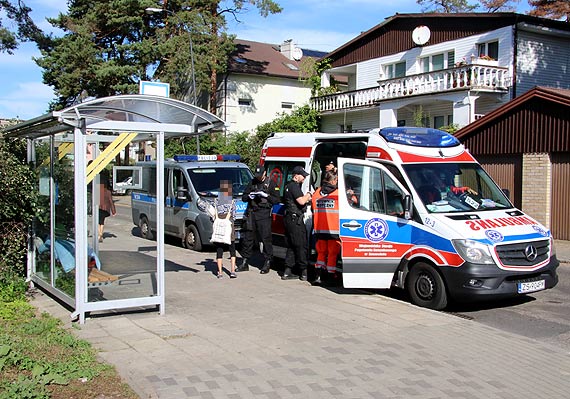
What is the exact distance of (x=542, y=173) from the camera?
1719 centimetres

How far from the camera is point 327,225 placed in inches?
384

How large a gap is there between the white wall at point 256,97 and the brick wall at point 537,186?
24.9 meters

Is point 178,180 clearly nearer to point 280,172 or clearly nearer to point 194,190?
point 194,190

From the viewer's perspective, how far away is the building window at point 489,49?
25.9 metres

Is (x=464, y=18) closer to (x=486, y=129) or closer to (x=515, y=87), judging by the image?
(x=515, y=87)

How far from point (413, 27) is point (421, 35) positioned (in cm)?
116

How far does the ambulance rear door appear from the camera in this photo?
348 inches

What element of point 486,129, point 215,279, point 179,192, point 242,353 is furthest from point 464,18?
point 242,353

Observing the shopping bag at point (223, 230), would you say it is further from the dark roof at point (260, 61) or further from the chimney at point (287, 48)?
A: the chimney at point (287, 48)

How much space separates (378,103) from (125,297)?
23.6 metres

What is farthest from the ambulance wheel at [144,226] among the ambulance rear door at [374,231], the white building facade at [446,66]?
the white building facade at [446,66]

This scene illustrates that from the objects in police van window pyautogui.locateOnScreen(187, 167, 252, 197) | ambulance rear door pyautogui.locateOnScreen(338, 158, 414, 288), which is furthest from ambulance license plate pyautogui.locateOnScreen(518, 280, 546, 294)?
police van window pyautogui.locateOnScreen(187, 167, 252, 197)

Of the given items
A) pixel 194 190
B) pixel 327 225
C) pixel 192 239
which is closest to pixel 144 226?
pixel 192 239

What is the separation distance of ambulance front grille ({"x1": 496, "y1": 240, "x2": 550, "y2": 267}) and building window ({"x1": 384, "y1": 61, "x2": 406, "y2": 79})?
77.3ft
